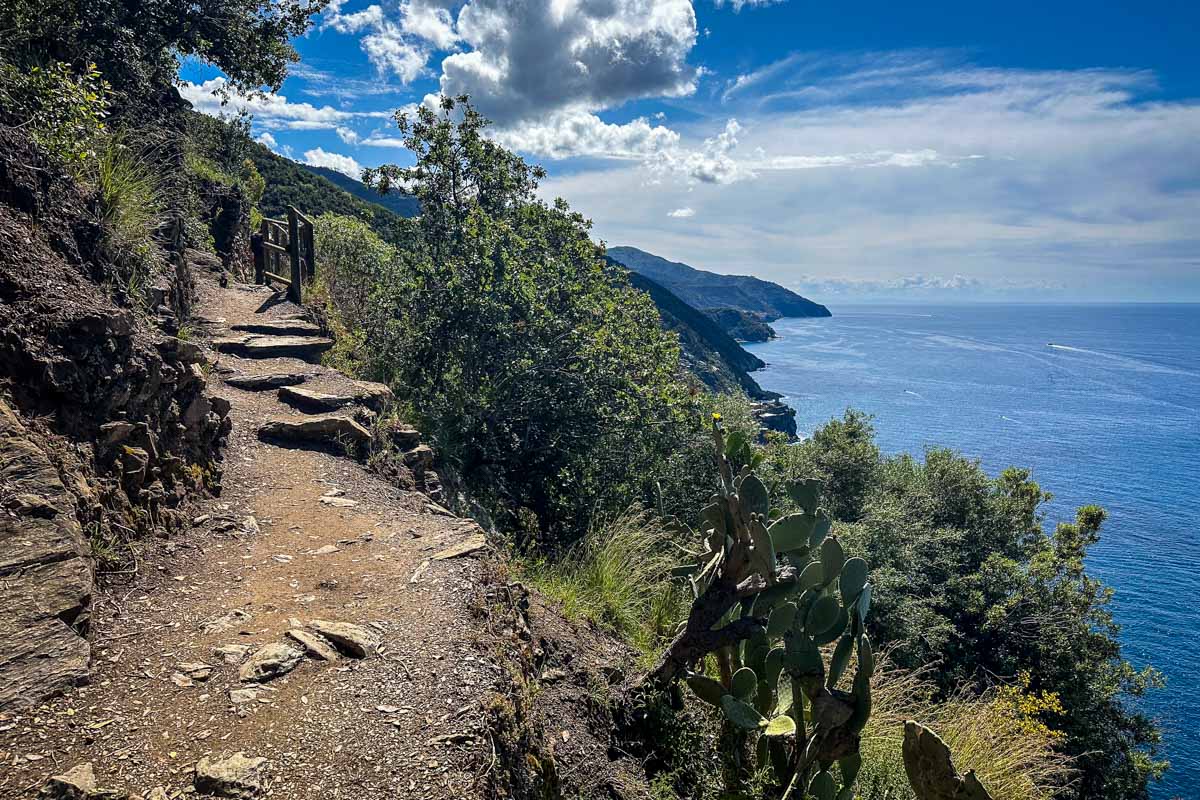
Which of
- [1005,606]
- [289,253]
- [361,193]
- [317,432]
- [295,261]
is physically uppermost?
[361,193]

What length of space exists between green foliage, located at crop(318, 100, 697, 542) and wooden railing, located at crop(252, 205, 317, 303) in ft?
4.58

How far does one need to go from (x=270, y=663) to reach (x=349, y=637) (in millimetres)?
444

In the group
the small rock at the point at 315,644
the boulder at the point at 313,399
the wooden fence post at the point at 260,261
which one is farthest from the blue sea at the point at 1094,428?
the wooden fence post at the point at 260,261

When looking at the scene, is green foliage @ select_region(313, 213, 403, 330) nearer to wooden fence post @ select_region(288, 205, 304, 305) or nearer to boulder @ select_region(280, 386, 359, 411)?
wooden fence post @ select_region(288, 205, 304, 305)

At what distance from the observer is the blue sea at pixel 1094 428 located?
77.9 feet

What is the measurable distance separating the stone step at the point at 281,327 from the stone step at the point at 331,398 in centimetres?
197

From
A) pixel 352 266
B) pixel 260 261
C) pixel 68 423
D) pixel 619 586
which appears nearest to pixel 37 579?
pixel 68 423

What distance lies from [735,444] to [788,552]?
832 millimetres

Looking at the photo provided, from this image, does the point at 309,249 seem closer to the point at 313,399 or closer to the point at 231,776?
the point at 313,399

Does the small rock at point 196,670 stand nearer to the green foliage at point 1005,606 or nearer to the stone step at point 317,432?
the stone step at point 317,432

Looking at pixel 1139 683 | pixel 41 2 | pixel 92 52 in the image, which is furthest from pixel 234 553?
pixel 1139 683

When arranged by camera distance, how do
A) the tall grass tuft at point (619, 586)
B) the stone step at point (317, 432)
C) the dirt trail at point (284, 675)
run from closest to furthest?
the dirt trail at point (284, 675) < the tall grass tuft at point (619, 586) < the stone step at point (317, 432)

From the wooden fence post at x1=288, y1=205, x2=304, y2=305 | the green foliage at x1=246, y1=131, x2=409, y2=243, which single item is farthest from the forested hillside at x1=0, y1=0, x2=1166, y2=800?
the green foliage at x1=246, y1=131, x2=409, y2=243

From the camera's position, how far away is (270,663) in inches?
132
